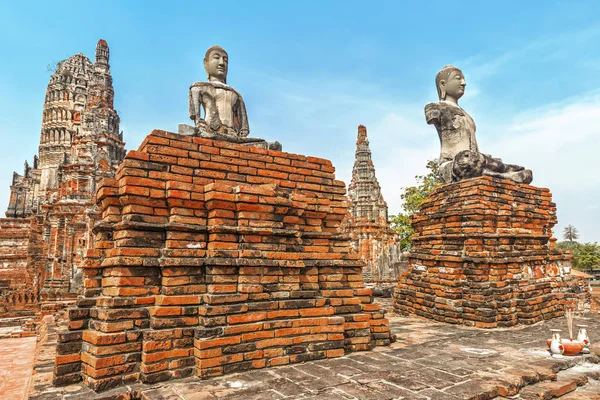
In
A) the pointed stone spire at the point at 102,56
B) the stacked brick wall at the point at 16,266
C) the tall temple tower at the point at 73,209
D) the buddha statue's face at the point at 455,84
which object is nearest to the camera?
the buddha statue's face at the point at 455,84

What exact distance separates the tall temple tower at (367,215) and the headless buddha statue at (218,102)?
1411 cm

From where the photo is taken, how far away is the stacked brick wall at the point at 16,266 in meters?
16.7

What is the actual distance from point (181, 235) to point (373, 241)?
17.3 meters

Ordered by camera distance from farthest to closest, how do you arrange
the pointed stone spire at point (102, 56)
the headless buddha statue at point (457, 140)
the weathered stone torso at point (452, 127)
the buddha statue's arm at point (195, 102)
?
the pointed stone spire at point (102, 56) → the weathered stone torso at point (452, 127) → the headless buddha statue at point (457, 140) → the buddha statue's arm at point (195, 102)

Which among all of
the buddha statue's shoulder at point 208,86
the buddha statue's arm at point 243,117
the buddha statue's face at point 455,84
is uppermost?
the buddha statue's face at point 455,84

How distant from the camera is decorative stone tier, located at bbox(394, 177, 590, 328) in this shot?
21.2 feet

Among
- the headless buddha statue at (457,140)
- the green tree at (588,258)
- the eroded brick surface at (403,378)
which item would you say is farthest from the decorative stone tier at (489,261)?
the green tree at (588,258)

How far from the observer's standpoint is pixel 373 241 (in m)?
20.4

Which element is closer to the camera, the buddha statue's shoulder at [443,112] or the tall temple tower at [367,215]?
the buddha statue's shoulder at [443,112]

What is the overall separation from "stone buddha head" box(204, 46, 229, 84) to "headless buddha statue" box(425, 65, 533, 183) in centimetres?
406

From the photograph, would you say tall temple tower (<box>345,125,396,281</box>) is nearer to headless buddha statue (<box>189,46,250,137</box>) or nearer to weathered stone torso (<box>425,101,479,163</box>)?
weathered stone torso (<box>425,101,479,163</box>)

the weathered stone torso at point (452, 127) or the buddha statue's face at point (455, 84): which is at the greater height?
the buddha statue's face at point (455, 84)

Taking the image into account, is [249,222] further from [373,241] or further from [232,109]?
[373,241]

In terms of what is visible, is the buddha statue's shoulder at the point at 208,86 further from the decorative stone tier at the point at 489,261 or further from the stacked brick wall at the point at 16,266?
the stacked brick wall at the point at 16,266
